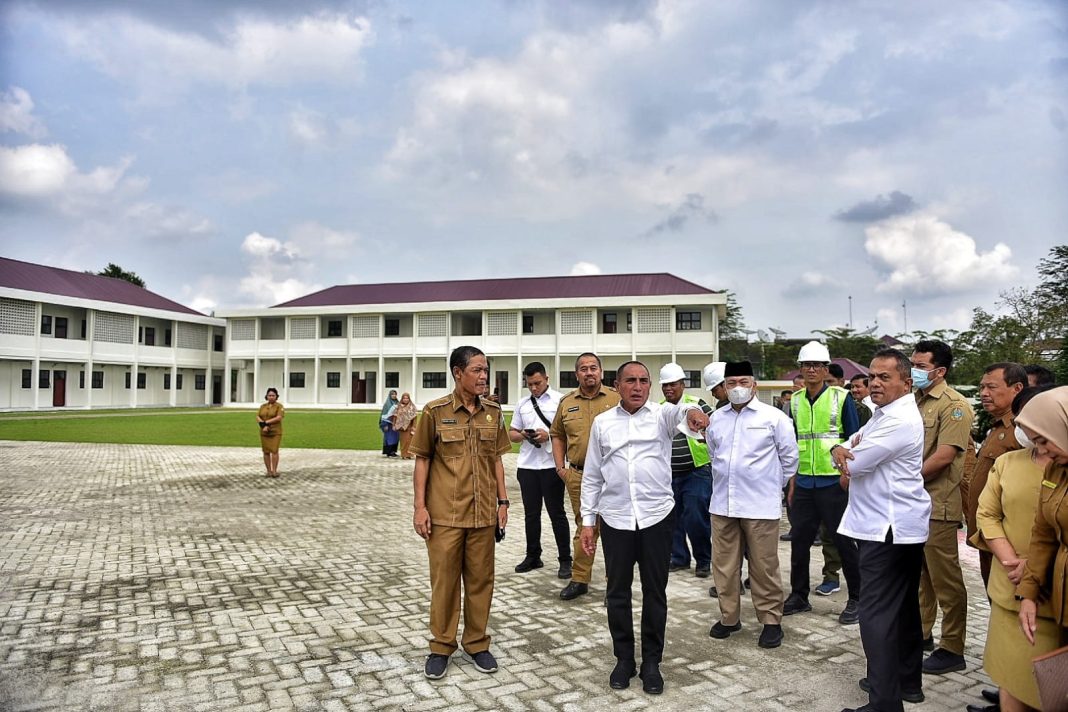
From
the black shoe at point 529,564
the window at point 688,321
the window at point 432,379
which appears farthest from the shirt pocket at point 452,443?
the window at point 432,379

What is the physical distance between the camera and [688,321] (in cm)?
4103

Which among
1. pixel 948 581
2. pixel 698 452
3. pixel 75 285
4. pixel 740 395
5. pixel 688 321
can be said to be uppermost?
pixel 75 285

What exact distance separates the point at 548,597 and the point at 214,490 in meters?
7.59

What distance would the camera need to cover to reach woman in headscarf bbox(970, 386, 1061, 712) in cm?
267

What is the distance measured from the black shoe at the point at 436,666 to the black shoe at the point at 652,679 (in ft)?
3.70

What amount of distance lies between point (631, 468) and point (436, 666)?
1580 millimetres

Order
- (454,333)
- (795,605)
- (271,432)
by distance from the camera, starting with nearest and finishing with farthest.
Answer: (795,605)
(271,432)
(454,333)

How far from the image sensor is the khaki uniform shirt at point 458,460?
4117mm

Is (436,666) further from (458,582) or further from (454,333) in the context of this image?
(454,333)

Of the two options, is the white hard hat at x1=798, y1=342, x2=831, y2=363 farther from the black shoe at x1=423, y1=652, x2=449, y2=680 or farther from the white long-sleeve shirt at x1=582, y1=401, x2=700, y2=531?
the black shoe at x1=423, y1=652, x2=449, y2=680

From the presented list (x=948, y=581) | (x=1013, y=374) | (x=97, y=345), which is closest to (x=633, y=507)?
(x=948, y=581)

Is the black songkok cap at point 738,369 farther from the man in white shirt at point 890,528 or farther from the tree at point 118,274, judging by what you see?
the tree at point 118,274

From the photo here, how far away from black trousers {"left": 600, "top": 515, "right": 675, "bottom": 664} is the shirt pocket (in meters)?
1.02

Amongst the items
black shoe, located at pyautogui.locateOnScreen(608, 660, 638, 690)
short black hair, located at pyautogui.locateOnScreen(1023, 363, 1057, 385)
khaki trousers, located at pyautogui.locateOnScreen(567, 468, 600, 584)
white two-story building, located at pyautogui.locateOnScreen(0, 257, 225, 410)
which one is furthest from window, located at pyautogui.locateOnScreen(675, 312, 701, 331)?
black shoe, located at pyautogui.locateOnScreen(608, 660, 638, 690)
